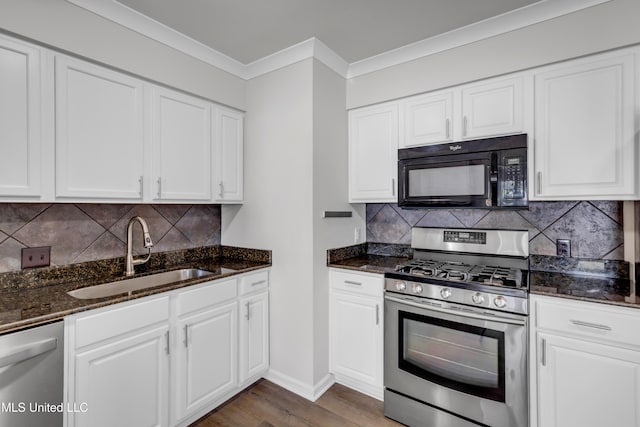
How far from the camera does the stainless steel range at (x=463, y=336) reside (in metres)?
1.68

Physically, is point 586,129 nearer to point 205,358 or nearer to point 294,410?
point 294,410

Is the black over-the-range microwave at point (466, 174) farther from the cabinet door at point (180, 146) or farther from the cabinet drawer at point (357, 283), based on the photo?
the cabinet door at point (180, 146)

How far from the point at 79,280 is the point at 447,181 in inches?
98.2

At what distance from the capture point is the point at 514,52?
194 cm

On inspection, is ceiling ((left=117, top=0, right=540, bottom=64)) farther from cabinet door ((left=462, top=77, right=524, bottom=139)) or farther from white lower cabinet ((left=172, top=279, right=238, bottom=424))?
white lower cabinet ((left=172, top=279, right=238, bottom=424))

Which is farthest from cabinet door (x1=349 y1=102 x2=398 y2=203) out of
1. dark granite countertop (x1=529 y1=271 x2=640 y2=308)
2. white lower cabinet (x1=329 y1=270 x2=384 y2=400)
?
dark granite countertop (x1=529 y1=271 x2=640 y2=308)

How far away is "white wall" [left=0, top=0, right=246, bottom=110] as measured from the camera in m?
1.50

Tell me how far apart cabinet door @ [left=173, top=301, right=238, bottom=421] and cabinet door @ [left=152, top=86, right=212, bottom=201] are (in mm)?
864

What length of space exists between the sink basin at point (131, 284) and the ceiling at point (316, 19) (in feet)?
5.45

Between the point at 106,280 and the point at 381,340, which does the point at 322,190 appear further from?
the point at 106,280

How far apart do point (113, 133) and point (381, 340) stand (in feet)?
7.15

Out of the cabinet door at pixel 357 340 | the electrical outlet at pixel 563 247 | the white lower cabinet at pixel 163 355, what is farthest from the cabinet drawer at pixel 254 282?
the electrical outlet at pixel 563 247

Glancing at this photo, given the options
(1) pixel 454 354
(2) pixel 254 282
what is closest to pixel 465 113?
(1) pixel 454 354

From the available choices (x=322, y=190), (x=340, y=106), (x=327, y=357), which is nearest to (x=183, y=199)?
(x=322, y=190)
